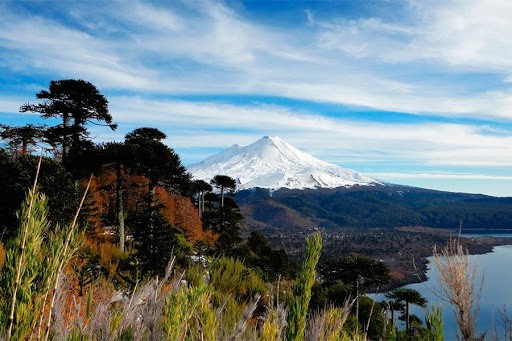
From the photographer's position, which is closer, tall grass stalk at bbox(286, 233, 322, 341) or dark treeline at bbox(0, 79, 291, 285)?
tall grass stalk at bbox(286, 233, 322, 341)

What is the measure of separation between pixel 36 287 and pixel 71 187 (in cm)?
1206

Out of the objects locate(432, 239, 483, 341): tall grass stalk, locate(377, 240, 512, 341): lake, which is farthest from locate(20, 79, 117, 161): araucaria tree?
locate(377, 240, 512, 341): lake

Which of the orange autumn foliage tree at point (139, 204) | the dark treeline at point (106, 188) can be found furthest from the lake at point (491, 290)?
the dark treeline at point (106, 188)

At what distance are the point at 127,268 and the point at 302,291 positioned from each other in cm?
933

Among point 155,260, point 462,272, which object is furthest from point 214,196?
point 462,272

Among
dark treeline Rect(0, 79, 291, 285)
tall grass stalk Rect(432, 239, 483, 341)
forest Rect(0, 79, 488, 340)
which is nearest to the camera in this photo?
forest Rect(0, 79, 488, 340)

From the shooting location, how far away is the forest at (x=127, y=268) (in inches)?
46.5

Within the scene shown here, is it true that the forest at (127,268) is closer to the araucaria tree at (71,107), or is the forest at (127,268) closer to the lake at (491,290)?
the araucaria tree at (71,107)

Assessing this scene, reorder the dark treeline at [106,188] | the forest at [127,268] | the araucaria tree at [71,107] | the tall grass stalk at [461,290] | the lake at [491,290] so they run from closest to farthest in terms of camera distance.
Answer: the forest at [127,268]
the tall grass stalk at [461,290]
the dark treeline at [106,188]
the araucaria tree at [71,107]
the lake at [491,290]

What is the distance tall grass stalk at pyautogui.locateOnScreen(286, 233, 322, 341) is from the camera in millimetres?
1348

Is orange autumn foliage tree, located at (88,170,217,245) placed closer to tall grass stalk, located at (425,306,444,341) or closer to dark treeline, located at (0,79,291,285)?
dark treeline, located at (0,79,291,285)

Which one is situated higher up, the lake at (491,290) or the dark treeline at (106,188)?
the dark treeline at (106,188)

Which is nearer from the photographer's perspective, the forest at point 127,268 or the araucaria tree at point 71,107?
the forest at point 127,268

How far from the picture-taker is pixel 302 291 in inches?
55.2
